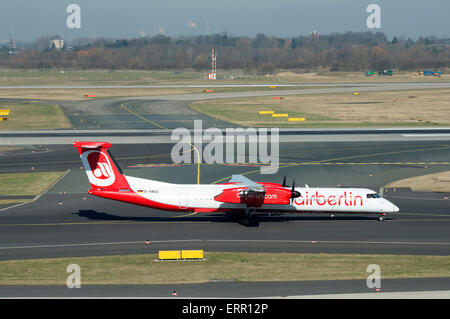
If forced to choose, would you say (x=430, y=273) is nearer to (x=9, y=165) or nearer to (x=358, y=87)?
(x=9, y=165)

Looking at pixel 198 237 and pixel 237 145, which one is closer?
pixel 198 237

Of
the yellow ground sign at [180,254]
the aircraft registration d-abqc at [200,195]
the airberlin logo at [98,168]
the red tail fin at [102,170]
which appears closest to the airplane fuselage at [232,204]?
the aircraft registration d-abqc at [200,195]

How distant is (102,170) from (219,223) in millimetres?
9829

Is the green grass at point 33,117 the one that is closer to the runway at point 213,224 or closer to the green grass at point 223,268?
the runway at point 213,224

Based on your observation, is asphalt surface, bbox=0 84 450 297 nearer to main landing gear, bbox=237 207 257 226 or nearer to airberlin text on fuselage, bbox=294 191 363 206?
main landing gear, bbox=237 207 257 226

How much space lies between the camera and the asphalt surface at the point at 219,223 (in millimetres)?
34156

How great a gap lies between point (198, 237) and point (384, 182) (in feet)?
81.3

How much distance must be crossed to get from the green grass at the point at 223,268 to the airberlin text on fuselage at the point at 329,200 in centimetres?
809

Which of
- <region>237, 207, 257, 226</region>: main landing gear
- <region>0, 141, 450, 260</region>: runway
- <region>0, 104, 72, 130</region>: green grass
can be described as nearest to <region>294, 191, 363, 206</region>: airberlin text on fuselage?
<region>0, 141, 450, 260</region>: runway

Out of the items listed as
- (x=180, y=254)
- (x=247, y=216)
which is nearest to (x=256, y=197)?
(x=247, y=216)

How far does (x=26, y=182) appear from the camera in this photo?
53469mm

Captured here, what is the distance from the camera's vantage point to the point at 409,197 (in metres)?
48.8

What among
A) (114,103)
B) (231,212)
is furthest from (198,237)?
(114,103)

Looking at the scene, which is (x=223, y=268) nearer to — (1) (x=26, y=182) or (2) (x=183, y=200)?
(2) (x=183, y=200)
